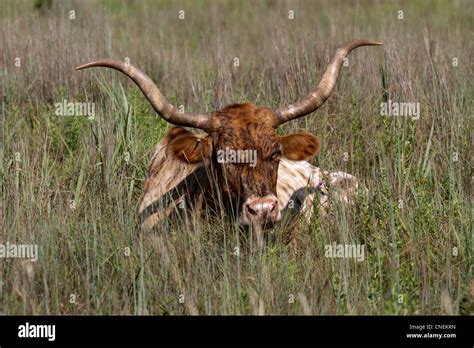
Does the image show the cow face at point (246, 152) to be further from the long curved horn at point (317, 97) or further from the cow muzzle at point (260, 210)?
the long curved horn at point (317, 97)

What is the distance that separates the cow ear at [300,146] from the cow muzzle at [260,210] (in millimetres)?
631

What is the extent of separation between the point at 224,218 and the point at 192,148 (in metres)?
0.55

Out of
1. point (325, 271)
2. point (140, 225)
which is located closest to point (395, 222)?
point (325, 271)

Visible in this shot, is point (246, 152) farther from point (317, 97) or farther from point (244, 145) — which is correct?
point (317, 97)

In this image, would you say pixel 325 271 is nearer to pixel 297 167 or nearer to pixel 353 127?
pixel 297 167

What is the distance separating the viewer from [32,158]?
7.46 m

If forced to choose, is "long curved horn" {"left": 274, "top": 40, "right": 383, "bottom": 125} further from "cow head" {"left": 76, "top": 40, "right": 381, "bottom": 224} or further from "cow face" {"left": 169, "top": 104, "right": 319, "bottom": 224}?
"cow face" {"left": 169, "top": 104, "right": 319, "bottom": 224}

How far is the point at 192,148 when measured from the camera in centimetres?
661

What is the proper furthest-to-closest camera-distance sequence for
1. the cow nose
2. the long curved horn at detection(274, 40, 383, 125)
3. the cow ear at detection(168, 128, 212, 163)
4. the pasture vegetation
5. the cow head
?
the long curved horn at detection(274, 40, 383, 125), the cow ear at detection(168, 128, 212, 163), the cow head, the cow nose, the pasture vegetation

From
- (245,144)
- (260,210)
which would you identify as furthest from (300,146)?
(260,210)

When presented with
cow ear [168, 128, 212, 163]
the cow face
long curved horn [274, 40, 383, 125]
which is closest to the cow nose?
the cow face

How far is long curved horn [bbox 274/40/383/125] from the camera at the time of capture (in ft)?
22.0

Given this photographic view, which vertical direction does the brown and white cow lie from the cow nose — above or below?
above

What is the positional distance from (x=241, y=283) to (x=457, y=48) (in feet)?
15.7
